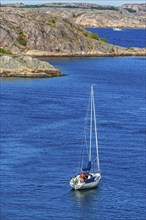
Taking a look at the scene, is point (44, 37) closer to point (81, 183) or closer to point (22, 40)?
point (22, 40)

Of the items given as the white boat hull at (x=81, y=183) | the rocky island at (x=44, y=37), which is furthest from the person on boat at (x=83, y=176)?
the rocky island at (x=44, y=37)

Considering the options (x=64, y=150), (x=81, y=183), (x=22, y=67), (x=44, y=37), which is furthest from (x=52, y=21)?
(x=81, y=183)

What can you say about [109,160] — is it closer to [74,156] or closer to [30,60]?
[74,156]

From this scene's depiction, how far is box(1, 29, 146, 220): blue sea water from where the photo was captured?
200 feet

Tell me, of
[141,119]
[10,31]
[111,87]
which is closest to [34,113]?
[141,119]

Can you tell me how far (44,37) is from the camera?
175 m

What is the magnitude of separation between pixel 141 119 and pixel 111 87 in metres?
33.5

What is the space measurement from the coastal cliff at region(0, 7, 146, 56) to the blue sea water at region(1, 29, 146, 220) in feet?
143

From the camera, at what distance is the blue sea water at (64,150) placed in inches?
2403

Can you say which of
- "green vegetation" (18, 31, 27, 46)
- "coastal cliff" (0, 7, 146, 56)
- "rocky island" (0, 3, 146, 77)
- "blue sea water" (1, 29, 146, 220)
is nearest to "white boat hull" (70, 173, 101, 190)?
"blue sea water" (1, 29, 146, 220)

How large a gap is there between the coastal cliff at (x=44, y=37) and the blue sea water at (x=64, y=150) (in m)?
43.7

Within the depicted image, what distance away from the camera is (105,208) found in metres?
60.8

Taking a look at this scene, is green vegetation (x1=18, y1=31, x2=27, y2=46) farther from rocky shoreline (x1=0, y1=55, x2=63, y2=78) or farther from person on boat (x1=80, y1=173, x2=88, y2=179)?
person on boat (x1=80, y1=173, x2=88, y2=179)

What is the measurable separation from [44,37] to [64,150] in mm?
100772
